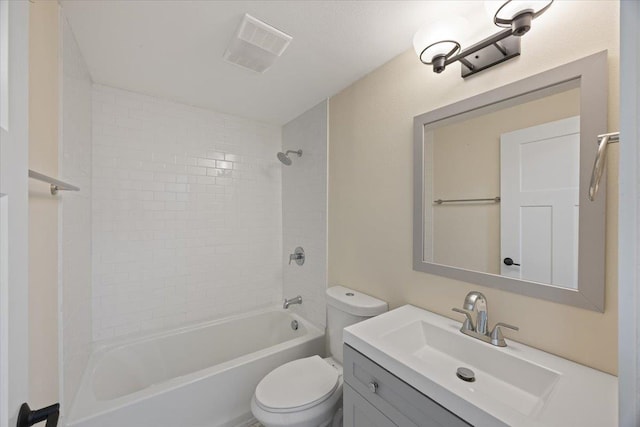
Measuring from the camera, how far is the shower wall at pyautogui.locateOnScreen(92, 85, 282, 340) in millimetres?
1848

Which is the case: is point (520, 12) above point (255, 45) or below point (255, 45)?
below

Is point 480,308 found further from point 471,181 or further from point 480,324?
point 471,181

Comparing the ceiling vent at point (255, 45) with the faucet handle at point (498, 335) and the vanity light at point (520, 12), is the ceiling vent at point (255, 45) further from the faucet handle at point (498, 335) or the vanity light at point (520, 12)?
the faucet handle at point (498, 335)

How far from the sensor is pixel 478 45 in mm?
1036

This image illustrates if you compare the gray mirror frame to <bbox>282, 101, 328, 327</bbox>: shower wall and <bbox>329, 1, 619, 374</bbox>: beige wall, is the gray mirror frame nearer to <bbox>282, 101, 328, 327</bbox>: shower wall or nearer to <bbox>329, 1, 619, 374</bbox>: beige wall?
<bbox>329, 1, 619, 374</bbox>: beige wall

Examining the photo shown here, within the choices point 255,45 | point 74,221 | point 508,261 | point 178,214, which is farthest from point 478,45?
point 178,214

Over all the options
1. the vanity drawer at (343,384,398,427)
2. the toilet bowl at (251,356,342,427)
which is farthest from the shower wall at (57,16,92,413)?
the vanity drawer at (343,384,398,427)

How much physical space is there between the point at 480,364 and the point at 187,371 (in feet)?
6.78

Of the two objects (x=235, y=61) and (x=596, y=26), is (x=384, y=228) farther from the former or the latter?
(x=235, y=61)

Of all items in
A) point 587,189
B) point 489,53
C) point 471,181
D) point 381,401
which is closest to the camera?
point 587,189

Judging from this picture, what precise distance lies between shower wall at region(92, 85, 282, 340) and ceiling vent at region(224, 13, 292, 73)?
95 cm

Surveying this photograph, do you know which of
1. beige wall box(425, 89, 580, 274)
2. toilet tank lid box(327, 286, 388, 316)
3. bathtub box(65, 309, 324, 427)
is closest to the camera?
beige wall box(425, 89, 580, 274)

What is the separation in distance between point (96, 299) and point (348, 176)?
2.02 m

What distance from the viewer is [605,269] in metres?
0.80
